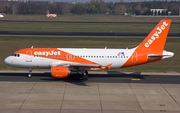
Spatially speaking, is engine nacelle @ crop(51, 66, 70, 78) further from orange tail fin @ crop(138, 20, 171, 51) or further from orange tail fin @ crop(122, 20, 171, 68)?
orange tail fin @ crop(138, 20, 171, 51)

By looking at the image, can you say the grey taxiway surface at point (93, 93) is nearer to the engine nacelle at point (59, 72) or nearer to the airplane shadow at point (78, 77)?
the airplane shadow at point (78, 77)

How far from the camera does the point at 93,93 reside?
33.7 metres

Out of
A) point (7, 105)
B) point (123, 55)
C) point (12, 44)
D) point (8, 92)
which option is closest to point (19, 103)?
point (7, 105)

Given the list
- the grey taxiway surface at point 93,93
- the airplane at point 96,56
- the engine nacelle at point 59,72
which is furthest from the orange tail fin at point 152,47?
the engine nacelle at point 59,72

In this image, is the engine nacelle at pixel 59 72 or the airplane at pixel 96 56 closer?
the engine nacelle at pixel 59 72

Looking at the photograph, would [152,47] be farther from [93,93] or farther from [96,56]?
[93,93]

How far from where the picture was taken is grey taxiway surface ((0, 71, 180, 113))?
28797 mm

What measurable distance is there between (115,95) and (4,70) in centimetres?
1724

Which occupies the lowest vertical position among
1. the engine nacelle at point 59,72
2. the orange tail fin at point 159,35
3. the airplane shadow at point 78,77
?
the airplane shadow at point 78,77

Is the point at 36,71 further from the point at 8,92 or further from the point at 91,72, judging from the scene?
the point at 8,92

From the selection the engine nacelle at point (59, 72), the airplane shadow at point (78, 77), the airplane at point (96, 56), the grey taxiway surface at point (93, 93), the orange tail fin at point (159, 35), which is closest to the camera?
the grey taxiway surface at point (93, 93)

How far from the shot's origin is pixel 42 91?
34.1 m

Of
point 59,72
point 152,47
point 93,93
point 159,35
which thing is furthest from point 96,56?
point 93,93

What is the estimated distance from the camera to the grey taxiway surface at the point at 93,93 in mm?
28797
